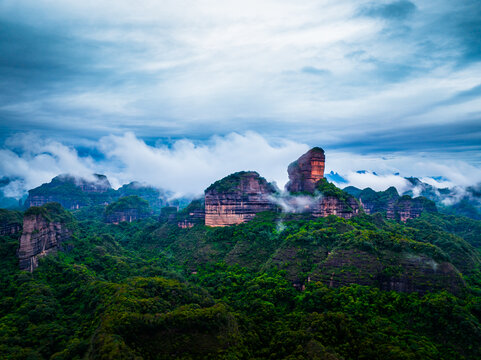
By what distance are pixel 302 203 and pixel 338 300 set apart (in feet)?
118

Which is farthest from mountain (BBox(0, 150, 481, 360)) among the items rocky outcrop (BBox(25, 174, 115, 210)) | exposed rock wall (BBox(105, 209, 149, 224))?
rocky outcrop (BBox(25, 174, 115, 210))

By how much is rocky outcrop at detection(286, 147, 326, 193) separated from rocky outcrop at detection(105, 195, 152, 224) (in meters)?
77.5

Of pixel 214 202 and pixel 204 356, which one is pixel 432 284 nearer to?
pixel 204 356

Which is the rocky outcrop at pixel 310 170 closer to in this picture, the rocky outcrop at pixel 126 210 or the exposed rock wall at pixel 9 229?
the exposed rock wall at pixel 9 229

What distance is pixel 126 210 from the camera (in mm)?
126812

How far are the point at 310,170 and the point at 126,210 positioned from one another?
83528mm

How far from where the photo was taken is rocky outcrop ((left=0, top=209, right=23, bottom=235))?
54.5m

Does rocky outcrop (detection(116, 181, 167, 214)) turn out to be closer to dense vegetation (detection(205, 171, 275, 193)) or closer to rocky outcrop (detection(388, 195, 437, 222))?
dense vegetation (detection(205, 171, 275, 193))

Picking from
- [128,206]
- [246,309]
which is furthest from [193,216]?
[246,309]

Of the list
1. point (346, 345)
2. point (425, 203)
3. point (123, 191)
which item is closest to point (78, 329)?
point (346, 345)

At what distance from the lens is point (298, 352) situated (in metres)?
32.1

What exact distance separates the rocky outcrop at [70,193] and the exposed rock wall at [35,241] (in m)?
109

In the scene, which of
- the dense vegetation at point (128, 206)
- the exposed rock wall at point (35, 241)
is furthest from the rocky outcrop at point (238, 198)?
the dense vegetation at point (128, 206)

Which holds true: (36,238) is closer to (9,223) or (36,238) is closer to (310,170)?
(9,223)
